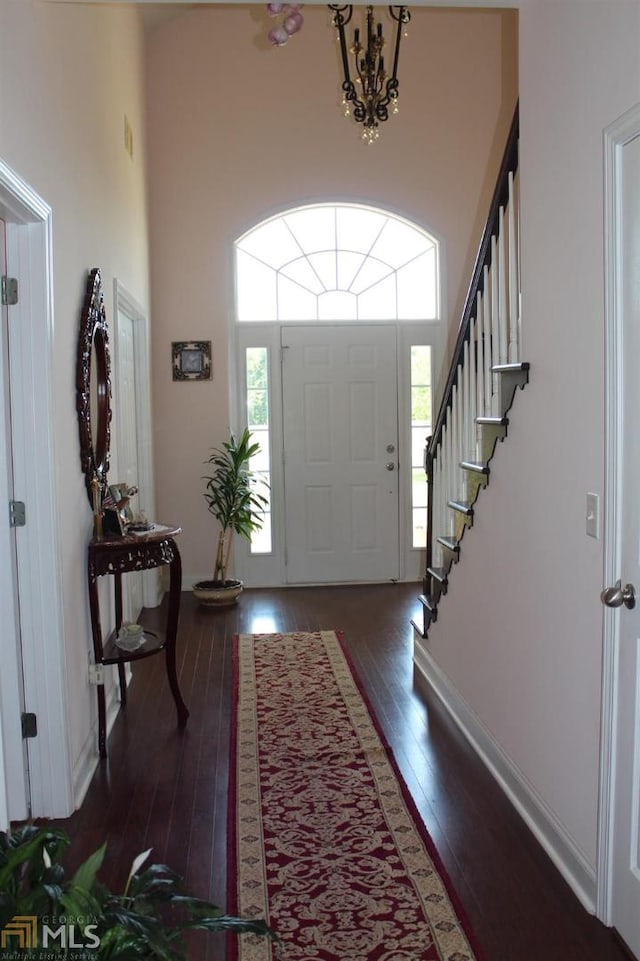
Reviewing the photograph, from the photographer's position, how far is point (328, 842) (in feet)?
8.95

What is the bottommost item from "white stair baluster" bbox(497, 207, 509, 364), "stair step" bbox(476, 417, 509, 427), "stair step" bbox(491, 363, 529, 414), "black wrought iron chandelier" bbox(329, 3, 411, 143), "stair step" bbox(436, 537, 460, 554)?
"stair step" bbox(436, 537, 460, 554)

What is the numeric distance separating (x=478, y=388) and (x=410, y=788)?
5.28 feet

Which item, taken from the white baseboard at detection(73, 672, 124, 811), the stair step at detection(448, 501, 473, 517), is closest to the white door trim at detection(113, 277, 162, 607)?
the white baseboard at detection(73, 672, 124, 811)

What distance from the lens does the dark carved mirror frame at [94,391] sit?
339 centimetres

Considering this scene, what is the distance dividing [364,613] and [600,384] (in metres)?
3.79

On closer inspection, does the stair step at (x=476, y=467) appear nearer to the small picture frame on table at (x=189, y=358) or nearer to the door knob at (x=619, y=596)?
the door knob at (x=619, y=596)

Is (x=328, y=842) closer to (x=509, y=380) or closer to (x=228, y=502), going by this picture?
(x=509, y=380)

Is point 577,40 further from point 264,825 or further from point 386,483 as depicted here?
point 386,483

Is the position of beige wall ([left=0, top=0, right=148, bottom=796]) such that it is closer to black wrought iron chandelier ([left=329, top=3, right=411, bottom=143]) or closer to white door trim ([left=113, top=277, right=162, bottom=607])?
black wrought iron chandelier ([left=329, top=3, right=411, bottom=143])

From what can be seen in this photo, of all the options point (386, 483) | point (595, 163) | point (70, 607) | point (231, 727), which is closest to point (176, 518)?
point (386, 483)

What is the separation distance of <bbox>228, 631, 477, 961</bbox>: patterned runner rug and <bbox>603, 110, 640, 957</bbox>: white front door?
1.49ft

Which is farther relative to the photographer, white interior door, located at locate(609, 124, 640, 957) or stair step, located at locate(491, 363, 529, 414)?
stair step, located at locate(491, 363, 529, 414)

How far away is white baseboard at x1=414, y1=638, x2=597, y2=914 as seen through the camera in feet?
7.77

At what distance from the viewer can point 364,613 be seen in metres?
5.80
